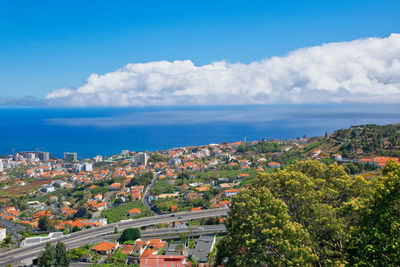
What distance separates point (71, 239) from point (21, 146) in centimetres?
7804

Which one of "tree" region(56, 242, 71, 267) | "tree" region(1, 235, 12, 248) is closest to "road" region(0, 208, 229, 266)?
"tree" region(1, 235, 12, 248)

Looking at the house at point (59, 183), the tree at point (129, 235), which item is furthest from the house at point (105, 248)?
the house at point (59, 183)

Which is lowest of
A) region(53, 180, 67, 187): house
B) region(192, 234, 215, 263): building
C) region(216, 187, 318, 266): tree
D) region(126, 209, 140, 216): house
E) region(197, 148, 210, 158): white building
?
region(53, 180, 67, 187): house

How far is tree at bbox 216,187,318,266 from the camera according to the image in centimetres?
692

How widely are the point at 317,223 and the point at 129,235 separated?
20.1 meters

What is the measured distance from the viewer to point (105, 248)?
22219mm

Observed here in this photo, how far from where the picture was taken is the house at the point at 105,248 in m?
22.1

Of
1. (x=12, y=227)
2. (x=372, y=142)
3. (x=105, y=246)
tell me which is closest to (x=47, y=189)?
(x=12, y=227)

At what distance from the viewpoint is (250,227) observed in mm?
7738

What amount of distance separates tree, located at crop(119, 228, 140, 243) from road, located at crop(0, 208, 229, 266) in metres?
1.97

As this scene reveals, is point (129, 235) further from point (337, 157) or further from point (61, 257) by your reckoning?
point (337, 157)

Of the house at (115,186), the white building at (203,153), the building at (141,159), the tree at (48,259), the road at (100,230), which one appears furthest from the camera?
the white building at (203,153)

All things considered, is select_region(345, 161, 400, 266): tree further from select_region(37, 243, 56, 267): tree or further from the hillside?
the hillside

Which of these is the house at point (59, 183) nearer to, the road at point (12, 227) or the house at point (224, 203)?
the road at point (12, 227)
